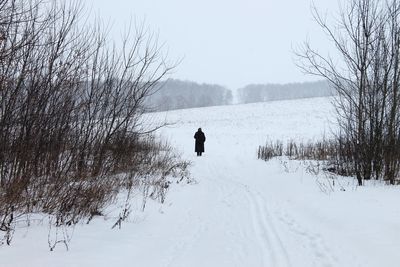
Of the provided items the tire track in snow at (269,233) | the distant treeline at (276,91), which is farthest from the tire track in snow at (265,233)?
the distant treeline at (276,91)

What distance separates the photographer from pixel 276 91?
135125 millimetres

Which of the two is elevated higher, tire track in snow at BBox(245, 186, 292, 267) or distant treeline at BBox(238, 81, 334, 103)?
distant treeline at BBox(238, 81, 334, 103)

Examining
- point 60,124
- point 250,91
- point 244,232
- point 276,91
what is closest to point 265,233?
point 244,232

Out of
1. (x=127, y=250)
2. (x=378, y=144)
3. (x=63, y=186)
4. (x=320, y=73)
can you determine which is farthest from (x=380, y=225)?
(x=320, y=73)

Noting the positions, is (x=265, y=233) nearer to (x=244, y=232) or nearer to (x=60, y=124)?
(x=244, y=232)

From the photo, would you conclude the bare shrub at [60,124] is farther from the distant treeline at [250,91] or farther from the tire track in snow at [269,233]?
the distant treeline at [250,91]

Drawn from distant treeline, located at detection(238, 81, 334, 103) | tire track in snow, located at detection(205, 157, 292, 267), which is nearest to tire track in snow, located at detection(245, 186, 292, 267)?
tire track in snow, located at detection(205, 157, 292, 267)

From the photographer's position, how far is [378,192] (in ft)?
23.9

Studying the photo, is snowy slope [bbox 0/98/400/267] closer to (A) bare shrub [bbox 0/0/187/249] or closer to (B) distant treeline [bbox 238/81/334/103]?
(A) bare shrub [bbox 0/0/187/249]

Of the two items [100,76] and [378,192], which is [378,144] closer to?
[378,192]

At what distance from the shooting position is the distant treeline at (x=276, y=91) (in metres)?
131

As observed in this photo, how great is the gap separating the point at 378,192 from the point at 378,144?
188cm

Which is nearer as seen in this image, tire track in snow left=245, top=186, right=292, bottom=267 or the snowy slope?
the snowy slope

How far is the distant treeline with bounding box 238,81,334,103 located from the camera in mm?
131250
